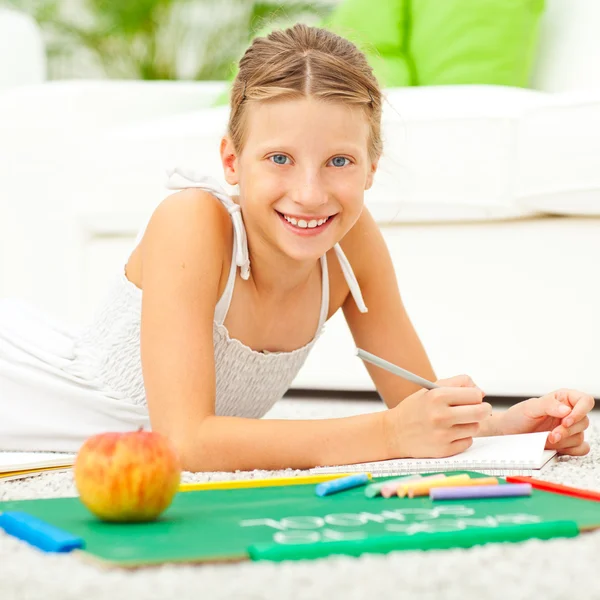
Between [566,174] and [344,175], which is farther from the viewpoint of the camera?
[566,174]

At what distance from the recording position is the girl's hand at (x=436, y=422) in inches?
39.9

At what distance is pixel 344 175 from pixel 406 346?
1.06 feet

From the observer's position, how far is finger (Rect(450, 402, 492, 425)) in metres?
1.01

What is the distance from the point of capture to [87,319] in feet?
6.31

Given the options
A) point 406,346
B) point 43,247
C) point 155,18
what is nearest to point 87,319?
point 43,247

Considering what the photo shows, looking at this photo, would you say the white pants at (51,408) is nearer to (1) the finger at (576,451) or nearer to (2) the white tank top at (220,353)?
(2) the white tank top at (220,353)

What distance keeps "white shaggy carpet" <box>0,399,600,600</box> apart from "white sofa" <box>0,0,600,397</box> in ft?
2.67

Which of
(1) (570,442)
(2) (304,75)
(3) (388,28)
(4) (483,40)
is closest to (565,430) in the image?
(1) (570,442)

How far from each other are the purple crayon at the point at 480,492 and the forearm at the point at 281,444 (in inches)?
8.2

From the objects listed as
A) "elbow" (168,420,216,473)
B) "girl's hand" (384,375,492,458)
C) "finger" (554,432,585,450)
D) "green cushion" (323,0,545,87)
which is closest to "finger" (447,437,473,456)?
"girl's hand" (384,375,492,458)

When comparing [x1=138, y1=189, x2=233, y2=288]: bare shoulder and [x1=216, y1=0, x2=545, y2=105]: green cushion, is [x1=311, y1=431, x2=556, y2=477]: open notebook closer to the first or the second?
[x1=138, y1=189, x2=233, y2=288]: bare shoulder

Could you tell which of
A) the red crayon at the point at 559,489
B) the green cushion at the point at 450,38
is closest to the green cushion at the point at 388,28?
the green cushion at the point at 450,38

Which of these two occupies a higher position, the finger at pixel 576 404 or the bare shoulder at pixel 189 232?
the bare shoulder at pixel 189 232

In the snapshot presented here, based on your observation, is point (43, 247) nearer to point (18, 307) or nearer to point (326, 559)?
point (18, 307)
